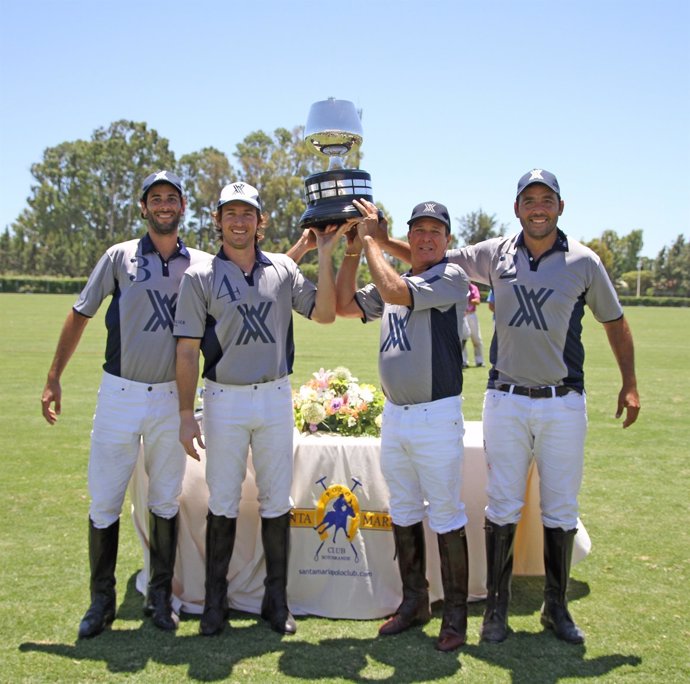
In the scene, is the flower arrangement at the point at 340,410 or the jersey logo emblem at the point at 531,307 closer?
the jersey logo emblem at the point at 531,307

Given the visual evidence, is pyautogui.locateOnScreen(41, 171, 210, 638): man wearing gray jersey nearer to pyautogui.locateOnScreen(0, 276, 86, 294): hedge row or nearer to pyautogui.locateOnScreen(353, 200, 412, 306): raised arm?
pyautogui.locateOnScreen(353, 200, 412, 306): raised arm

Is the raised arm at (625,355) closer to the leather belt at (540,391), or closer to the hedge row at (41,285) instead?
the leather belt at (540,391)

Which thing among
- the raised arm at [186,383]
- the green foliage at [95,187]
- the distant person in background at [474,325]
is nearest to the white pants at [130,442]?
the raised arm at [186,383]

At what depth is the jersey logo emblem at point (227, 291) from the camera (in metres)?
4.14

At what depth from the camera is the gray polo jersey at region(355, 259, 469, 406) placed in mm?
4035

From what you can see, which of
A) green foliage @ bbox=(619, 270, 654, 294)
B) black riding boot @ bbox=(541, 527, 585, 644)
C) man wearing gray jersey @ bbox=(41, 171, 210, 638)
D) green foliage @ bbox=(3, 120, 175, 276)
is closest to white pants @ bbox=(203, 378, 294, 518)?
man wearing gray jersey @ bbox=(41, 171, 210, 638)

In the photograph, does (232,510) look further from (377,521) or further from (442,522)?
(442,522)

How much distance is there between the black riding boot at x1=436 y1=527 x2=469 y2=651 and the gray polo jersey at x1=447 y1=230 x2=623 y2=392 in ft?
2.95

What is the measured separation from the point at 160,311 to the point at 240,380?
0.61m

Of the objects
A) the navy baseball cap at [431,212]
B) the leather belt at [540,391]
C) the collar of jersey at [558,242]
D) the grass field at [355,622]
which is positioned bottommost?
the grass field at [355,622]

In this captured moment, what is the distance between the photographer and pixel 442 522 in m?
4.09

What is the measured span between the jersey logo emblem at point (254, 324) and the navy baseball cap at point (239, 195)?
581 mm

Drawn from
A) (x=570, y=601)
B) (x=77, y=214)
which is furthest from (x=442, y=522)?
(x=77, y=214)

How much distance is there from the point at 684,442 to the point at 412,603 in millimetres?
5747
